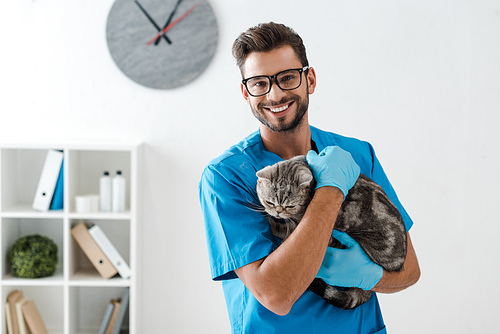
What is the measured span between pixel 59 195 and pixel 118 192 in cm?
30

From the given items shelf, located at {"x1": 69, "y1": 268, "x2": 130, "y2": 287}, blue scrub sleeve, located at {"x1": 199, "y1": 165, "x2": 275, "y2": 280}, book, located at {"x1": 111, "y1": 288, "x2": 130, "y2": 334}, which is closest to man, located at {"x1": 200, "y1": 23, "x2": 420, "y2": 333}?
blue scrub sleeve, located at {"x1": 199, "y1": 165, "x2": 275, "y2": 280}

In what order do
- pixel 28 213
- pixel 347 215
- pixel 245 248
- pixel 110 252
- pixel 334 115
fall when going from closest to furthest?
pixel 245 248 → pixel 347 215 → pixel 28 213 → pixel 110 252 → pixel 334 115

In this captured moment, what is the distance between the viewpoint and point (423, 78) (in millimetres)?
2525

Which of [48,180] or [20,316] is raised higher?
[48,180]

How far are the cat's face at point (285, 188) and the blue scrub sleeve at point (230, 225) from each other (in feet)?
0.15

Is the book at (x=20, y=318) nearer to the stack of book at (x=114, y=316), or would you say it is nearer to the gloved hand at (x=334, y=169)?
the stack of book at (x=114, y=316)

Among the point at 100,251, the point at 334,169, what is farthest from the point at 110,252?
the point at 334,169

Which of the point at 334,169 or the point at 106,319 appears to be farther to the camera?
the point at 106,319

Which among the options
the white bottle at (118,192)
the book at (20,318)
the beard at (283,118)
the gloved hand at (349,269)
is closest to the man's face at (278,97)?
the beard at (283,118)

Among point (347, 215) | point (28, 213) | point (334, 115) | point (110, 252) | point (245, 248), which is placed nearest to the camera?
point (245, 248)

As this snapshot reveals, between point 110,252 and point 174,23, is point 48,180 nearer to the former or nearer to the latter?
point 110,252

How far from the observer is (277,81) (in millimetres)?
1236

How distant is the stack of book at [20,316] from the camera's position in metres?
2.35

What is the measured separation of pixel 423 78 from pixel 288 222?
169cm
